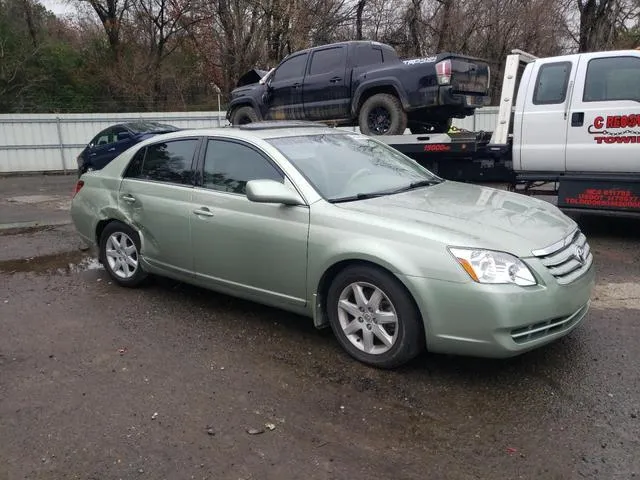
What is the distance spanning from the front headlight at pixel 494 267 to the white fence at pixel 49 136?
1583 cm

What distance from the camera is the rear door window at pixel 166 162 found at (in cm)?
498

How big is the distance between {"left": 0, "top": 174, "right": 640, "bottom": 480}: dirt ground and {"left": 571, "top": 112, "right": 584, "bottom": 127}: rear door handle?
2.47 meters

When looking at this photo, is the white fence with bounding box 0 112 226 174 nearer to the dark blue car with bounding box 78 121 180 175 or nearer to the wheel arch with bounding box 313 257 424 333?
the dark blue car with bounding box 78 121 180 175

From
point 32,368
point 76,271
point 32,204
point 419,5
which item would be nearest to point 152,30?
point 419,5

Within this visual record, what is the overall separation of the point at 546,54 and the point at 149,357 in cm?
2536

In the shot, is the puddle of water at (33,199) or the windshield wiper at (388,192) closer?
the windshield wiper at (388,192)

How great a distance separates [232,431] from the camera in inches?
124

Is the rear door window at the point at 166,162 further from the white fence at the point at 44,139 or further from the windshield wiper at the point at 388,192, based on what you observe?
the white fence at the point at 44,139

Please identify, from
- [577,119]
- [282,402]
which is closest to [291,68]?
[577,119]

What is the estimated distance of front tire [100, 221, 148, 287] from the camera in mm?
5434

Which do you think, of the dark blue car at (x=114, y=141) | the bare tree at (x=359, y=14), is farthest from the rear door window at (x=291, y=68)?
the bare tree at (x=359, y=14)

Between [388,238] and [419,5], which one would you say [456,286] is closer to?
[388,238]

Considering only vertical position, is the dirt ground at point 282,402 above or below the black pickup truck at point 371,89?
below

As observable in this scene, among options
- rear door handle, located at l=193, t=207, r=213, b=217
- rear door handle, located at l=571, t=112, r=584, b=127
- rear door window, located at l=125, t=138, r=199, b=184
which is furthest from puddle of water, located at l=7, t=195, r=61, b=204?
rear door handle, located at l=571, t=112, r=584, b=127
